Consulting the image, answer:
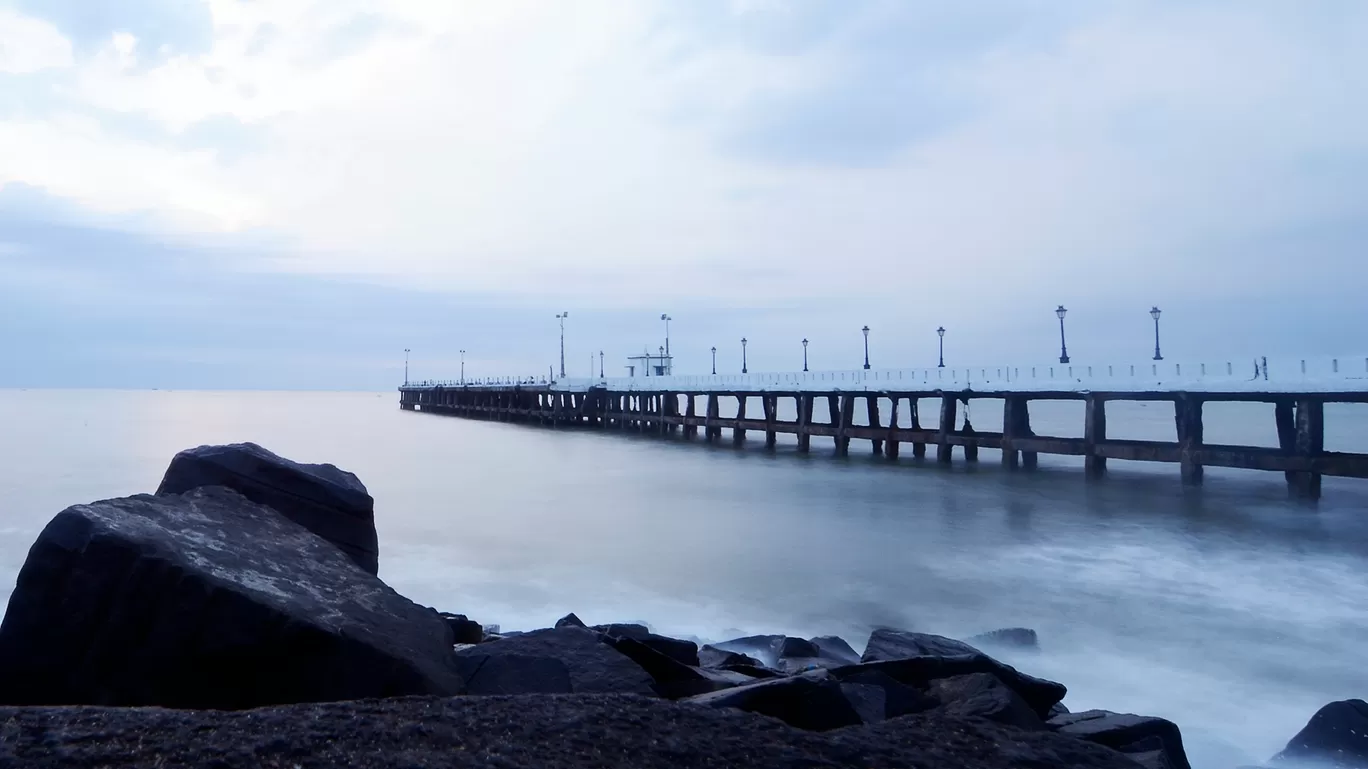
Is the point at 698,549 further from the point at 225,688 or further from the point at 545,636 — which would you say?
the point at 225,688

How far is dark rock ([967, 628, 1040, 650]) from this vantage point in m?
8.77

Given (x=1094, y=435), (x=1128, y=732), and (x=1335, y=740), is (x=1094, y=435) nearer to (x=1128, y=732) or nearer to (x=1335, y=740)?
(x=1335, y=740)

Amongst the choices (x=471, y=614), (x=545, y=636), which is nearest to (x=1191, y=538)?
(x=471, y=614)

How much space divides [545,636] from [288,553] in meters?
1.32

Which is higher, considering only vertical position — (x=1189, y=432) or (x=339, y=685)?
(x=339, y=685)

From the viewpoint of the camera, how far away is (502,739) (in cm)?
274

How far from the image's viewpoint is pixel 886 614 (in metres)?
10.7

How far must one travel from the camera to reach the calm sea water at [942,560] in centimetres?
859

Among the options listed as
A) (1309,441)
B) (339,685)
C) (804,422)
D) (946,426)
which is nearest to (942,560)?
(1309,441)

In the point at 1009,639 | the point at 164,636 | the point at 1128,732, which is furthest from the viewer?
the point at 1009,639

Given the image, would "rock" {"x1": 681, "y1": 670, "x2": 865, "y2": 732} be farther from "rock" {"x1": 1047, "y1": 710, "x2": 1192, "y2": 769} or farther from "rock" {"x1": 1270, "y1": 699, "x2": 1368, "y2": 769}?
"rock" {"x1": 1270, "y1": 699, "x2": 1368, "y2": 769}

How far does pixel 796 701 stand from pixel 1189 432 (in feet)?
67.8

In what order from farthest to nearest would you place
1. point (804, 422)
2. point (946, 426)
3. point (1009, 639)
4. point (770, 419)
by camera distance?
point (770, 419) < point (804, 422) < point (946, 426) < point (1009, 639)

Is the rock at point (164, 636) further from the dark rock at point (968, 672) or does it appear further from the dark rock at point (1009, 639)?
the dark rock at point (1009, 639)
